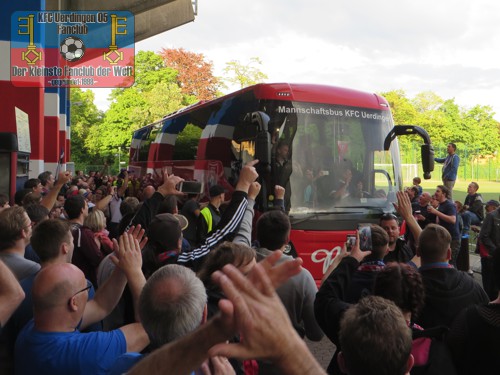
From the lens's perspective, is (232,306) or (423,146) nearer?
(232,306)

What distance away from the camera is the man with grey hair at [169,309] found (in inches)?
71.9

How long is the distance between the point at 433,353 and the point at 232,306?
146 centimetres

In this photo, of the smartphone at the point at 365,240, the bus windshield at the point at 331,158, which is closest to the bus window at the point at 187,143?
the bus windshield at the point at 331,158

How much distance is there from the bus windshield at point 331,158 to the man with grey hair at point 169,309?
561 centimetres

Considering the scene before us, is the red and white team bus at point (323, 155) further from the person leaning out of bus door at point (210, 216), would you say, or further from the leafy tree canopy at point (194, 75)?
the leafy tree canopy at point (194, 75)

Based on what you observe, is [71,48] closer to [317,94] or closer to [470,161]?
[317,94]

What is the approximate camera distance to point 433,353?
2260 mm

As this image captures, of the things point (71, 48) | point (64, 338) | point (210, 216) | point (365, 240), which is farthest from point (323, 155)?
point (71, 48)

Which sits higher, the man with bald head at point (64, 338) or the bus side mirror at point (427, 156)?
the bus side mirror at point (427, 156)

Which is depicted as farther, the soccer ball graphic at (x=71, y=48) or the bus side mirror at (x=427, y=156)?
the soccer ball graphic at (x=71, y=48)

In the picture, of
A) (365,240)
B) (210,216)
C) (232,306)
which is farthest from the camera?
(210,216)

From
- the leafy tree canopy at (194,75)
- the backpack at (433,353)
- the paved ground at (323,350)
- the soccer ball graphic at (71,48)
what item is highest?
the leafy tree canopy at (194,75)

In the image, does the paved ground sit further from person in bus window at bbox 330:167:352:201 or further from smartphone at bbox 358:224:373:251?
smartphone at bbox 358:224:373:251

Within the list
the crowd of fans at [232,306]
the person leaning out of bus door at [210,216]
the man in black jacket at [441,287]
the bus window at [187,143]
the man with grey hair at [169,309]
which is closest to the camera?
the crowd of fans at [232,306]
